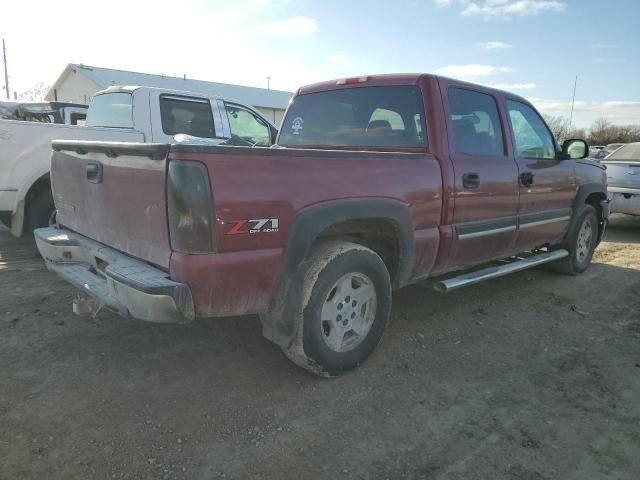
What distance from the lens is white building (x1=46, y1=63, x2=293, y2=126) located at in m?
27.8

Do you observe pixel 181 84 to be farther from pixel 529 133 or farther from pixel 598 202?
pixel 529 133

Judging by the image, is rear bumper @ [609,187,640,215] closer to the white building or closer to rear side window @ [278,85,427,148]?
rear side window @ [278,85,427,148]

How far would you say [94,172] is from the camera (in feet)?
9.99

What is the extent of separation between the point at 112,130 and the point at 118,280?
4388mm

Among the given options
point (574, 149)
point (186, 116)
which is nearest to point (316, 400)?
point (574, 149)

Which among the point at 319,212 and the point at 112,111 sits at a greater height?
the point at 112,111

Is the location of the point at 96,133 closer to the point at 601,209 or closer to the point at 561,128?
the point at 601,209

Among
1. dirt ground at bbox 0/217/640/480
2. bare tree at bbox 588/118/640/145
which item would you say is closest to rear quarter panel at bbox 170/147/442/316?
dirt ground at bbox 0/217/640/480

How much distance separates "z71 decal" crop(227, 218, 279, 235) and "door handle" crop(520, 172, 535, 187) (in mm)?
2720

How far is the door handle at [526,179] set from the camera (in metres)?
4.36

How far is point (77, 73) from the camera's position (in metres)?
29.1

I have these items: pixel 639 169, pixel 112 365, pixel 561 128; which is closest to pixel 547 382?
pixel 112 365

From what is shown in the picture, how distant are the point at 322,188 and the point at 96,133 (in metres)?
4.60

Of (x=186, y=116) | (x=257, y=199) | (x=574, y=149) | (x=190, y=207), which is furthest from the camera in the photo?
(x=186, y=116)
